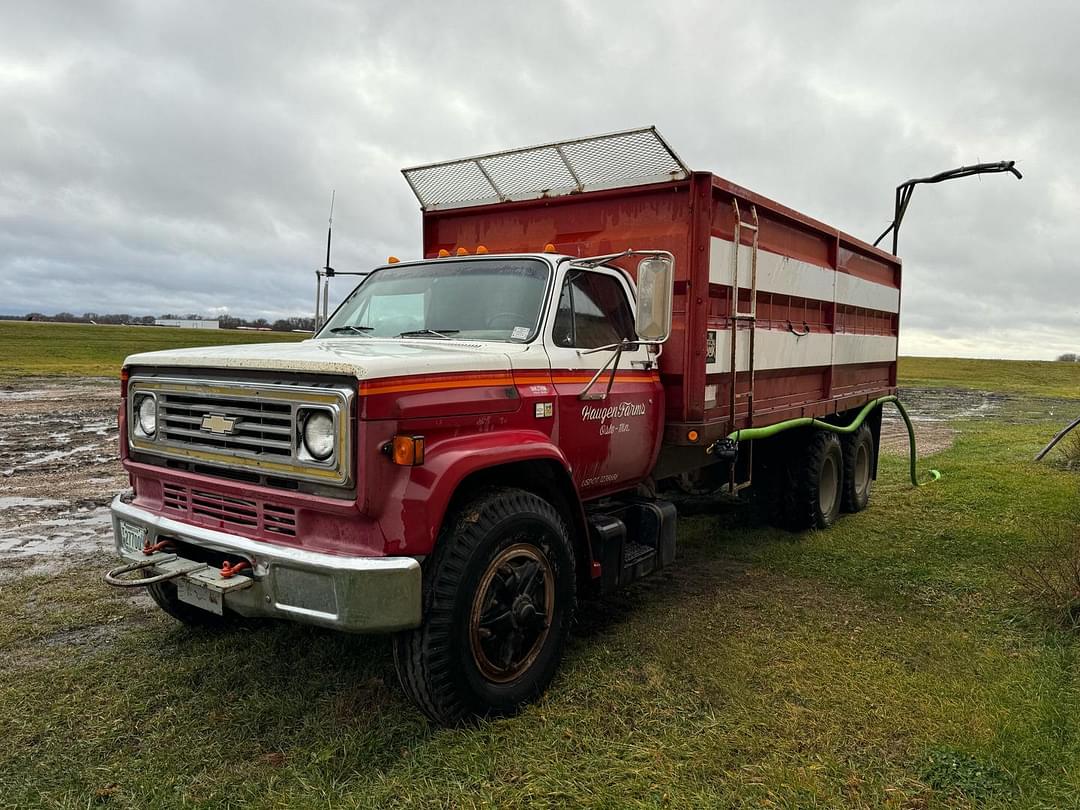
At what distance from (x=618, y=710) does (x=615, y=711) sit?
2 centimetres

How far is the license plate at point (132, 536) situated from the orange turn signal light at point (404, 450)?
1575 millimetres

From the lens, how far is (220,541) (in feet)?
11.4

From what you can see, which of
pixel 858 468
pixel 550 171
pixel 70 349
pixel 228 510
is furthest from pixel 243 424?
pixel 70 349

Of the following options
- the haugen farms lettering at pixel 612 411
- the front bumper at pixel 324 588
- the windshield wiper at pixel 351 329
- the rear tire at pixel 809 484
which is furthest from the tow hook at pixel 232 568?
the rear tire at pixel 809 484

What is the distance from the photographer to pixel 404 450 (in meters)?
3.20

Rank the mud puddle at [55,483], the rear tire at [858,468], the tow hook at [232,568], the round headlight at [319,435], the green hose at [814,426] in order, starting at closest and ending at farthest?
the round headlight at [319,435] → the tow hook at [232,568] → the green hose at [814,426] → the mud puddle at [55,483] → the rear tire at [858,468]

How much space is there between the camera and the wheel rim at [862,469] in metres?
8.51

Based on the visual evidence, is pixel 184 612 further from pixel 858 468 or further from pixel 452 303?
pixel 858 468

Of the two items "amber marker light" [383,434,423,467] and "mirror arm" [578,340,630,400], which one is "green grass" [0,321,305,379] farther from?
"amber marker light" [383,434,423,467]

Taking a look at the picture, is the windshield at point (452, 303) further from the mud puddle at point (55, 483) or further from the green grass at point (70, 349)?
the green grass at point (70, 349)

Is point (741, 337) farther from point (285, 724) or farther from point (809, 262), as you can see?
point (285, 724)

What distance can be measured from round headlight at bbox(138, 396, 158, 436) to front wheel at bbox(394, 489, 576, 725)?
1711 millimetres

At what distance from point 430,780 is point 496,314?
2.41 meters

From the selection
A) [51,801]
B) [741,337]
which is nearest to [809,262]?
[741,337]
